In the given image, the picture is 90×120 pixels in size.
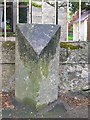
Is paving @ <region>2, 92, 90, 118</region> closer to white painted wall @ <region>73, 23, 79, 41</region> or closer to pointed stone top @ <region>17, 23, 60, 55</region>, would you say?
pointed stone top @ <region>17, 23, 60, 55</region>

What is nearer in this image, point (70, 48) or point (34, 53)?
point (34, 53)

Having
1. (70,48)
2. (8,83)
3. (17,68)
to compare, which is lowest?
(8,83)

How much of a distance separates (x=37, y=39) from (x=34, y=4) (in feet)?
4.45

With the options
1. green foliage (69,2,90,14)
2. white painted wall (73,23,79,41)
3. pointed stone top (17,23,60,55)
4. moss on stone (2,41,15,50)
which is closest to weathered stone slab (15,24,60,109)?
pointed stone top (17,23,60,55)

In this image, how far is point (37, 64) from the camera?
254 cm

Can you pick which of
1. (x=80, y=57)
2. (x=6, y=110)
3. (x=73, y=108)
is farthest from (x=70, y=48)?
(x=6, y=110)

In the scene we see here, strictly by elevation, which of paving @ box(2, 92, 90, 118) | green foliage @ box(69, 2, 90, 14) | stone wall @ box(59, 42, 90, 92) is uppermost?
green foliage @ box(69, 2, 90, 14)

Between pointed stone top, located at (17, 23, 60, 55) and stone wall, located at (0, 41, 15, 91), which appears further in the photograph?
stone wall, located at (0, 41, 15, 91)

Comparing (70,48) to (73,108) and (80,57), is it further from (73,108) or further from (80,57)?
(73,108)

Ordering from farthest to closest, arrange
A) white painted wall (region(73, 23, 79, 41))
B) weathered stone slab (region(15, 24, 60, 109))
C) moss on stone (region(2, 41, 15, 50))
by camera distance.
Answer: white painted wall (region(73, 23, 79, 41)) < moss on stone (region(2, 41, 15, 50)) < weathered stone slab (region(15, 24, 60, 109))

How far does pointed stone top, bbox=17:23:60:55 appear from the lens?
2.58m

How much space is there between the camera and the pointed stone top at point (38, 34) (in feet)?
8.47

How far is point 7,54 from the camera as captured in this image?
3.09 metres

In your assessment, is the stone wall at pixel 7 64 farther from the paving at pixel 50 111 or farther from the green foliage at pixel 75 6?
the green foliage at pixel 75 6
